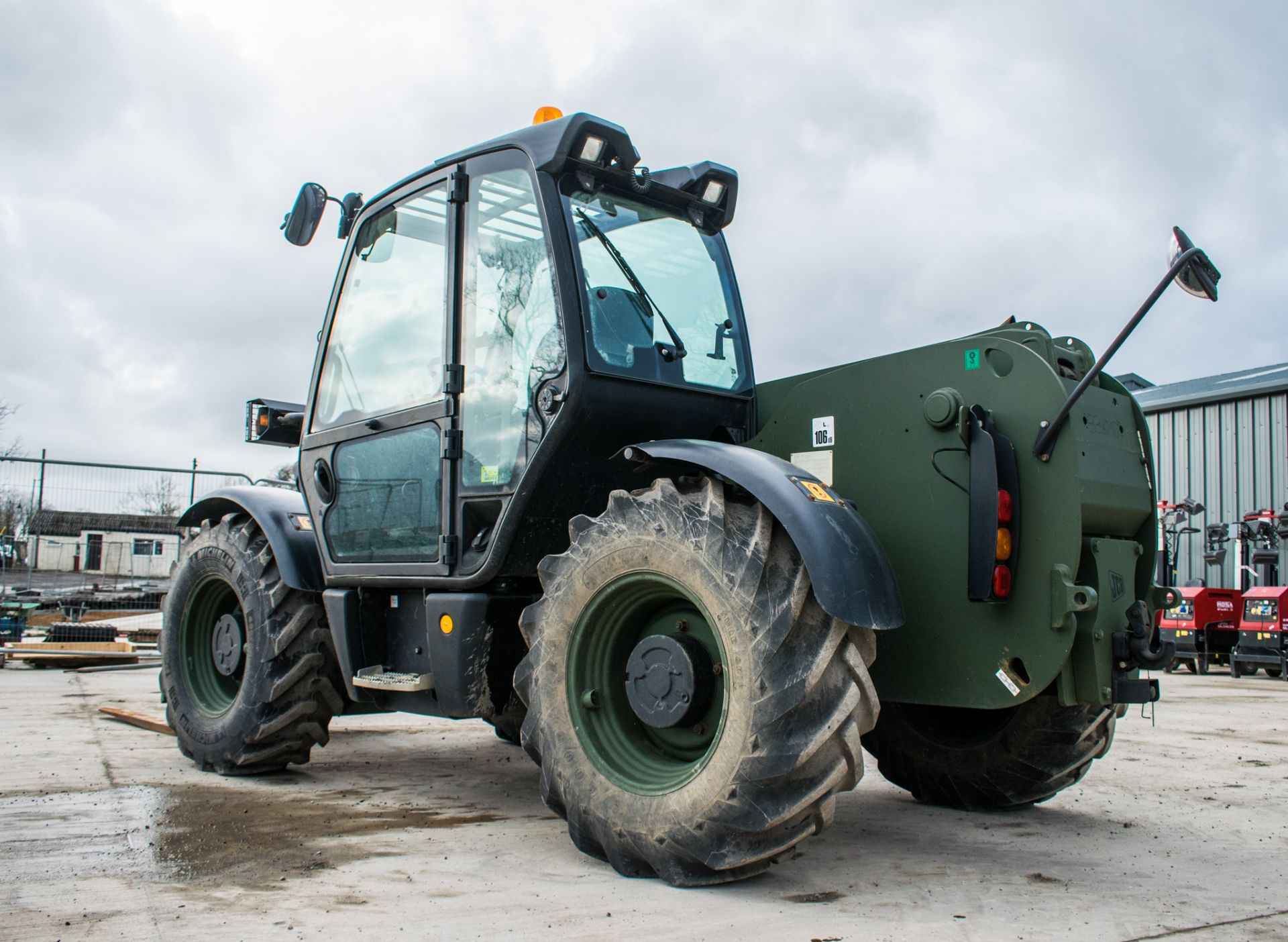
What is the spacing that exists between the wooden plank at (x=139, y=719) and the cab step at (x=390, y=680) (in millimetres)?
2153

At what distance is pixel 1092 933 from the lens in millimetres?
2836

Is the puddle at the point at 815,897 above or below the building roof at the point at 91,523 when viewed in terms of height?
below

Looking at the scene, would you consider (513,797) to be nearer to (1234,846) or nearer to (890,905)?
(890,905)

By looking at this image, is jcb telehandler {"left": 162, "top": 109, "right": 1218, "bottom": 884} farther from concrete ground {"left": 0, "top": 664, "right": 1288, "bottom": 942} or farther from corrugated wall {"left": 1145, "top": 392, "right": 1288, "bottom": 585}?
corrugated wall {"left": 1145, "top": 392, "right": 1288, "bottom": 585}

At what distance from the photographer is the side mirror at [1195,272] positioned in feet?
10.6

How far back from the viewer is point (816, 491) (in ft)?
11.0

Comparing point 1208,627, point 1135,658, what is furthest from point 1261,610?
point 1135,658

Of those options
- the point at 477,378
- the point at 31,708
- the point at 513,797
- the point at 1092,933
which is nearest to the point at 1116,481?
the point at 1092,933

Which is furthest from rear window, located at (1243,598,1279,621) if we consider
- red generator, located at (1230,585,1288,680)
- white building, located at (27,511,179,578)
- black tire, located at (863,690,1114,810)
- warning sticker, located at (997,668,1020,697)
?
white building, located at (27,511,179,578)

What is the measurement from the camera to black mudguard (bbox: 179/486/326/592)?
5.17 m

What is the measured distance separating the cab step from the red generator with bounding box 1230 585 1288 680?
1210 cm

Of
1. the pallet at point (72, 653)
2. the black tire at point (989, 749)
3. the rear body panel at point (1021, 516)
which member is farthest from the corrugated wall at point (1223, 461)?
the pallet at point (72, 653)

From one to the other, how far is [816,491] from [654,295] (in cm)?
138

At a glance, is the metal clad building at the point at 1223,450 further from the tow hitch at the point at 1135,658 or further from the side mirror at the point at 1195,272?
the side mirror at the point at 1195,272
